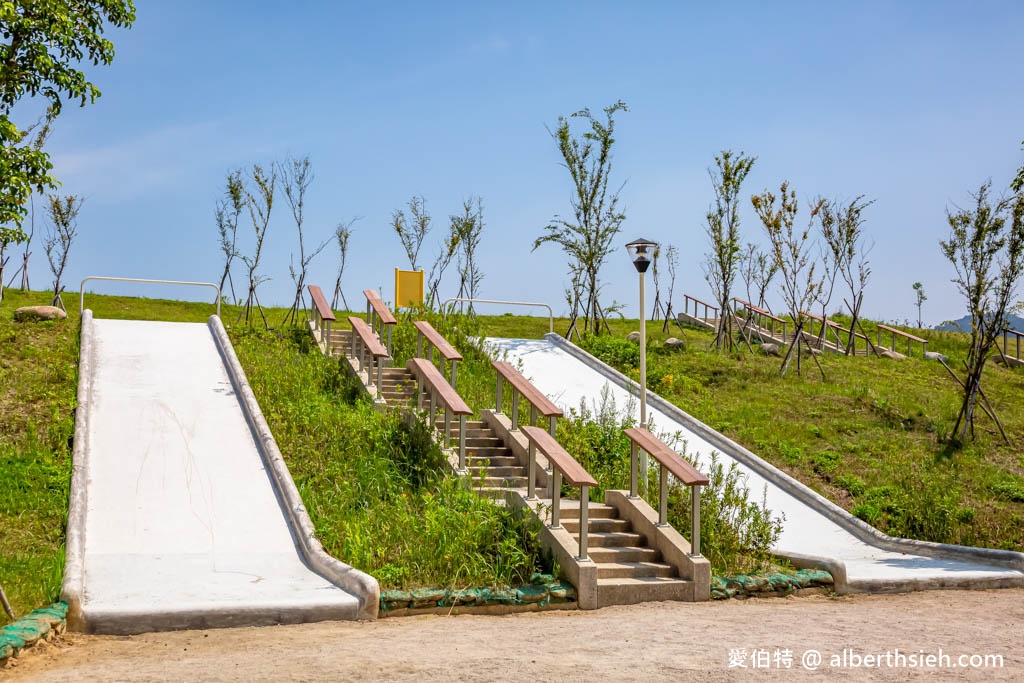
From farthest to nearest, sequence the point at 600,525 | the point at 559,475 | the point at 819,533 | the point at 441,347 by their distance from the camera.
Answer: the point at 441,347
the point at 819,533
the point at 600,525
the point at 559,475

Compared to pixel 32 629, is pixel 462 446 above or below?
→ above

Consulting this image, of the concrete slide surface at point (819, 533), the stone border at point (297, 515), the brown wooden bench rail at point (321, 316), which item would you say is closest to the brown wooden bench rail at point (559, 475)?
the stone border at point (297, 515)

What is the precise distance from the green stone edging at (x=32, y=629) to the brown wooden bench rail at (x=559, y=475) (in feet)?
13.7

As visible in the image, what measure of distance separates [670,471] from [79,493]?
20.1 feet

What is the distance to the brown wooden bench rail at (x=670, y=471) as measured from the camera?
851cm

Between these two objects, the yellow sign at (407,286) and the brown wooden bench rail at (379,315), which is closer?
the brown wooden bench rail at (379,315)

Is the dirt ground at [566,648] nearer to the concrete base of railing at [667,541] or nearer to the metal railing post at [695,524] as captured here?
the concrete base of railing at [667,541]

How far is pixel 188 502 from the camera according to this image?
9.83 metres

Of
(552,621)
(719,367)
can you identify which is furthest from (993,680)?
(719,367)

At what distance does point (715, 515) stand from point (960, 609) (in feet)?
7.99

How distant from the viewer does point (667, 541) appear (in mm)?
8977

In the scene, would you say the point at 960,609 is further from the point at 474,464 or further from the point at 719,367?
the point at 719,367

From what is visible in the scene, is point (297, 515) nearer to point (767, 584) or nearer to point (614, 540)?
point (614, 540)

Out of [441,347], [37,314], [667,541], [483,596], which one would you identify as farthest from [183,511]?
[37,314]
